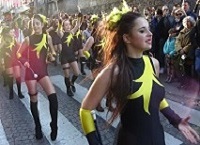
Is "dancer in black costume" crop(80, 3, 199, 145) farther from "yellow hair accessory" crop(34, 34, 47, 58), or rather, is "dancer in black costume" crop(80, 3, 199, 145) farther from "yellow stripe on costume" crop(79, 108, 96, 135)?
"yellow hair accessory" crop(34, 34, 47, 58)

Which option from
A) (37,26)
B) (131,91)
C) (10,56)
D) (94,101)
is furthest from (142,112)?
(10,56)

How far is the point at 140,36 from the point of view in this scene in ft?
8.62

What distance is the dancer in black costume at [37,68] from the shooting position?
17.9ft

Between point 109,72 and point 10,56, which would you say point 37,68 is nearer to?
point 109,72

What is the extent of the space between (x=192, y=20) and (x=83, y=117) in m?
6.28

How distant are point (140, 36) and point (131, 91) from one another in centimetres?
42

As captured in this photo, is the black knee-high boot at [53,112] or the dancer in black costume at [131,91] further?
the black knee-high boot at [53,112]

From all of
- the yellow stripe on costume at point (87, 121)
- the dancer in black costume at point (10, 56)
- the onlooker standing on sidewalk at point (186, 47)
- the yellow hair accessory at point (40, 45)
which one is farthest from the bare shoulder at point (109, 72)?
the dancer in black costume at point (10, 56)

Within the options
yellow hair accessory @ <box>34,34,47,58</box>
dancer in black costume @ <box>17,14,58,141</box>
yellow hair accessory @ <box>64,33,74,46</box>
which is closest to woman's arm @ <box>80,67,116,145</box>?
dancer in black costume @ <box>17,14,58,141</box>

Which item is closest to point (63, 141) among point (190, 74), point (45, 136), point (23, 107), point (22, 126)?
point (45, 136)

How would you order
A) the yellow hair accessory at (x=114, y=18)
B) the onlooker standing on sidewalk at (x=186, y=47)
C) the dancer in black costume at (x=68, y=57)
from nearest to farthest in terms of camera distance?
the yellow hair accessory at (x=114, y=18) < the onlooker standing on sidewalk at (x=186, y=47) < the dancer in black costume at (x=68, y=57)

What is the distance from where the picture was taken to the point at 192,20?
8.23 metres

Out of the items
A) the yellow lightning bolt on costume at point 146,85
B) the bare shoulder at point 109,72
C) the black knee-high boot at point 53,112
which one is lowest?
the black knee-high boot at point 53,112

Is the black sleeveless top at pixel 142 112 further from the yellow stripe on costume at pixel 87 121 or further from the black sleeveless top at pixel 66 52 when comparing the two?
the black sleeveless top at pixel 66 52
